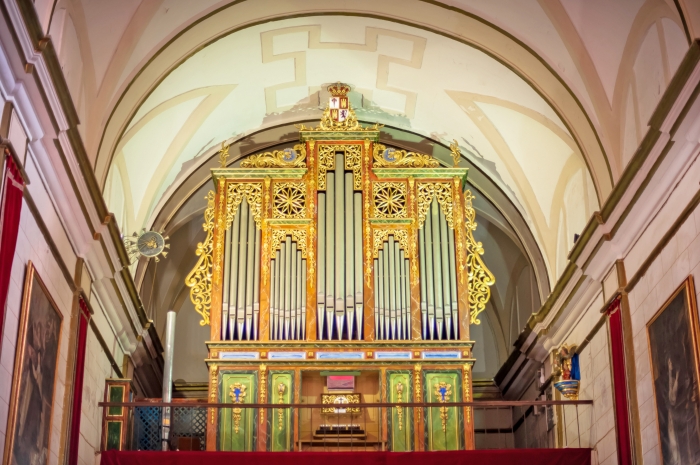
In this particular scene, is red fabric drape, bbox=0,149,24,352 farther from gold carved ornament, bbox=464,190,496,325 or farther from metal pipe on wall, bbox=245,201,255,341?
gold carved ornament, bbox=464,190,496,325

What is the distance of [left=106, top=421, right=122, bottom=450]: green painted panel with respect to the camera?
1016 cm

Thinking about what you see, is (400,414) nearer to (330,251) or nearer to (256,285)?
(330,251)

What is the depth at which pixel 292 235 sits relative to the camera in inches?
460

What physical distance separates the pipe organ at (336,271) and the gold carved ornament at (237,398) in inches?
1.9

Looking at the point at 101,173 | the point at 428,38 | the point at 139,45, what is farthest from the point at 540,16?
the point at 101,173

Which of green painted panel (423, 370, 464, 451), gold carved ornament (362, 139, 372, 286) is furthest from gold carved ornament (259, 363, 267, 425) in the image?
green painted panel (423, 370, 464, 451)

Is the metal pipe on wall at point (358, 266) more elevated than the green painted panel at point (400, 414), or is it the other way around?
the metal pipe on wall at point (358, 266)

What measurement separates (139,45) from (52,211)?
2.34 meters

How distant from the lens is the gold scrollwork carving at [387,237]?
1161cm

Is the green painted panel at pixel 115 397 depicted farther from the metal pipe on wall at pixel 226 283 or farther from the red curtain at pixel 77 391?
the metal pipe on wall at pixel 226 283

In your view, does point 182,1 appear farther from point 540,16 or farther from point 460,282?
point 460,282

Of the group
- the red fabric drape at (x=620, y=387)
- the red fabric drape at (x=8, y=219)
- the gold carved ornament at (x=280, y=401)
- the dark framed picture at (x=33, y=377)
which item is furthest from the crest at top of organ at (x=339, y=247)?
the red fabric drape at (x=8, y=219)

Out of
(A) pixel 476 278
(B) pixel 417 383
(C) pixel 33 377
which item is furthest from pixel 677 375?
(C) pixel 33 377

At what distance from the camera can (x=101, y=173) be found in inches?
388
